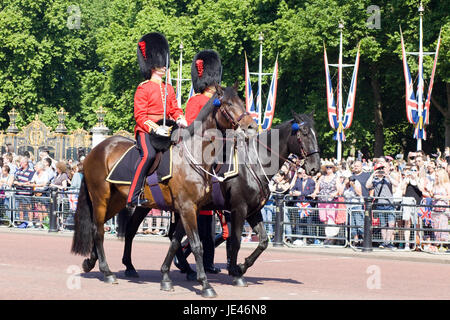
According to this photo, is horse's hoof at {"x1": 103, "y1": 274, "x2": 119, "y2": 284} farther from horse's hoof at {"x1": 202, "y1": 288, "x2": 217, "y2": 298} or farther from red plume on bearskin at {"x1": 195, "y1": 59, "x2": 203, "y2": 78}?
red plume on bearskin at {"x1": 195, "y1": 59, "x2": 203, "y2": 78}

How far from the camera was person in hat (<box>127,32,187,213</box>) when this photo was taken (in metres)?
10.4

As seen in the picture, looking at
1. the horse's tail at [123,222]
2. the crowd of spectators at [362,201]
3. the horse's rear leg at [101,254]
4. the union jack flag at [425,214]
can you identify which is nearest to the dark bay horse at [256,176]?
the horse's tail at [123,222]

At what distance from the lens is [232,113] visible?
9.89 meters

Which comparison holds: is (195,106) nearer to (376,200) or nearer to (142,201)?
(142,201)

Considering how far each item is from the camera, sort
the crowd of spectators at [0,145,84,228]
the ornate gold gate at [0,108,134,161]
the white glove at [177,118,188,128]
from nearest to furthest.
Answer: the white glove at [177,118,188,128]
the crowd of spectators at [0,145,84,228]
the ornate gold gate at [0,108,134,161]

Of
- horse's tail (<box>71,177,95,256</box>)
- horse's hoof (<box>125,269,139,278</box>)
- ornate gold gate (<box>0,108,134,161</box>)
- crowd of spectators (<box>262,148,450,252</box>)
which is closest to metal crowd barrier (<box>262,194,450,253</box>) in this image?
crowd of spectators (<box>262,148,450,252</box>)

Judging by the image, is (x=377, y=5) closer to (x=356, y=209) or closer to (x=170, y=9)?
(x=170, y=9)

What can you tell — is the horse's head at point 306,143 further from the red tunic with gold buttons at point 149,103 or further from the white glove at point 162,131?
the white glove at point 162,131

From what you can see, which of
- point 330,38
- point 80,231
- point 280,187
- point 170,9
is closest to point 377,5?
point 330,38

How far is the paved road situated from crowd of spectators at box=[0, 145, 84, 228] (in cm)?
362

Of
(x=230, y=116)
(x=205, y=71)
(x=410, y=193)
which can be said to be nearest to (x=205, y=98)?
(x=205, y=71)

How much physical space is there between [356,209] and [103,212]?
24.9ft

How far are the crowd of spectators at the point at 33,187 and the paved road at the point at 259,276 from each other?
143 inches

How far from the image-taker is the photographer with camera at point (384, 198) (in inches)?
672
